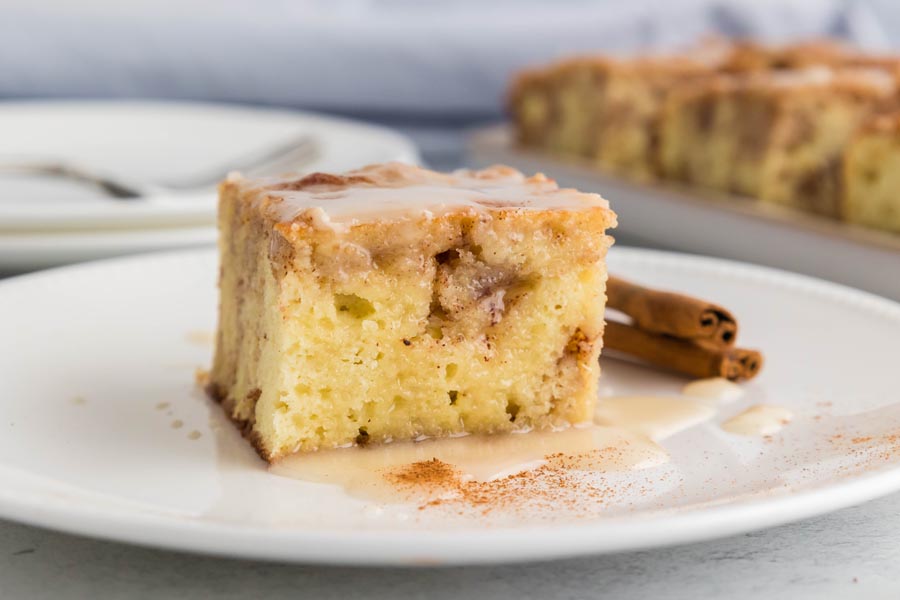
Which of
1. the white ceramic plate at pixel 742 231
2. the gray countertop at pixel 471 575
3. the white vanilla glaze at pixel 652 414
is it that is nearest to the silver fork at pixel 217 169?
the white ceramic plate at pixel 742 231

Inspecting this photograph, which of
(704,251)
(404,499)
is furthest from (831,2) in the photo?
(404,499)

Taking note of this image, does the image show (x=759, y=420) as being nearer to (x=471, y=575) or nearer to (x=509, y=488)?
(x=509, y=488)

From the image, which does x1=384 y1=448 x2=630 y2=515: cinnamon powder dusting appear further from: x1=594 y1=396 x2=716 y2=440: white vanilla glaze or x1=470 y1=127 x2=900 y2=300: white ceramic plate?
x1=470 y1=127 x2=900 y2=300: white ceramic plate

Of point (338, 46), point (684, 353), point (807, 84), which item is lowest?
point (684, 353)

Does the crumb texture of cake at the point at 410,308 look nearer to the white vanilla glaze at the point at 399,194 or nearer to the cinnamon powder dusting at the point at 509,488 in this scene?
the white vanilla glaze at the point at 399,194

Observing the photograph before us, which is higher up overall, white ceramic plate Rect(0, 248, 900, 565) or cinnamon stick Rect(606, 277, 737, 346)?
cinnamon stick Rect(606, 277, 737, 346)

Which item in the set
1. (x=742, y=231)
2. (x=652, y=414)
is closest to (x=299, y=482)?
(x=652, y=414)

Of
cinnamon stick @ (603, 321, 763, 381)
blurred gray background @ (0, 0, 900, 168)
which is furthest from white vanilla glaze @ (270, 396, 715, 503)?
blurred gray background @ (0, 0, 900, 168)
